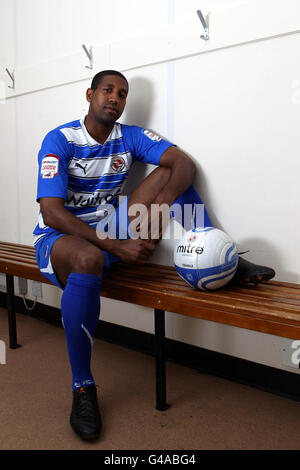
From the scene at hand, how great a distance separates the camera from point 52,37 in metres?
2.41

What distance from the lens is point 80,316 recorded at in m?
1.41

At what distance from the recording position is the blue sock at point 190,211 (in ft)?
5.88

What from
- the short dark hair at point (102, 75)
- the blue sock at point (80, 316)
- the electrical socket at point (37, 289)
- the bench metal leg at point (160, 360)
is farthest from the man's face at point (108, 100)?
the electrical socket at point (37, 289)

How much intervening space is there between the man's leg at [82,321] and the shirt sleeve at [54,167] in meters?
0.31

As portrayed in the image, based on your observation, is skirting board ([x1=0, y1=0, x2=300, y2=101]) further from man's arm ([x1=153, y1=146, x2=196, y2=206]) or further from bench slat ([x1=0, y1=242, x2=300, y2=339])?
bench slat ([x1=0, y1=242, x2=300, y2=339])

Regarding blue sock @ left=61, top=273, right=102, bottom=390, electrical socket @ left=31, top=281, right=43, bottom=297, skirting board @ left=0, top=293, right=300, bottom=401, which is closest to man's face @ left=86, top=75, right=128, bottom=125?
blue sock @ left=61, top=273, right=102, bottom=390

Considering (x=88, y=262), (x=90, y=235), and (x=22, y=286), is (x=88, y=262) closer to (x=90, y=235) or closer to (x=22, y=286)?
(x=90, y=235)

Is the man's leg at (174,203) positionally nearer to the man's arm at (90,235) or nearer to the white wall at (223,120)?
the white wall at (223,120)

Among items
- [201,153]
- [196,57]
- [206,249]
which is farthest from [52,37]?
[206,249]

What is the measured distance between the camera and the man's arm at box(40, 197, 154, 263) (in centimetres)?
161

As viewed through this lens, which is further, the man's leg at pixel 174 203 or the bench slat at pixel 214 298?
the man's leg at pixel 174 203

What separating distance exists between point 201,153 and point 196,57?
402mm

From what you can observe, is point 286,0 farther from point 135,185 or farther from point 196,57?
point 135,185

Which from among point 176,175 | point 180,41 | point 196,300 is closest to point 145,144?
point 176,175
